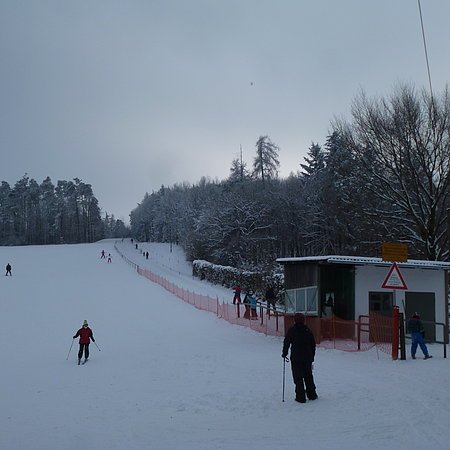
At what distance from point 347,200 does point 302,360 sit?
2747cm

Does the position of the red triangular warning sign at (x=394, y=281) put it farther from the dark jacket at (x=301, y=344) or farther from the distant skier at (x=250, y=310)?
the distant skier at (x=250, y=310)

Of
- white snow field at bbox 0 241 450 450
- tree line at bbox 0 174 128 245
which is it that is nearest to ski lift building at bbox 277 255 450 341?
white snow field at bbox 0 241 450 450

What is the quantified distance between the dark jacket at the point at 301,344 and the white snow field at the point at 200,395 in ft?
2.60

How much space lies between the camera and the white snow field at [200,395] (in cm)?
809

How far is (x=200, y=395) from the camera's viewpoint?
11.5 meters

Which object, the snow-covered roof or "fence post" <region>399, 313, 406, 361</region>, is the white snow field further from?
the snow-covered roof

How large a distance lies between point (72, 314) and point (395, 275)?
2111 cm

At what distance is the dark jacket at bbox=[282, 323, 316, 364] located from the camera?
10258mm

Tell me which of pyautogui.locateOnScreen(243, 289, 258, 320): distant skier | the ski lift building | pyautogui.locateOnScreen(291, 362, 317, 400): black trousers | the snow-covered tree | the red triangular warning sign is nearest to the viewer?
pyautogui.locateOnScreen(291, 362, 317, 400): black trousers

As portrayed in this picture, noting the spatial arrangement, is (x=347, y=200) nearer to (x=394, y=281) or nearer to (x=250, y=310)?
(x=250, y=310)

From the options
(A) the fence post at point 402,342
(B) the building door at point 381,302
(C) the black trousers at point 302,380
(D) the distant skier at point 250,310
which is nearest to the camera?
(C) the black trousers at point 302,380

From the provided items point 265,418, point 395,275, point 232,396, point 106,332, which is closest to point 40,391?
point 232,396

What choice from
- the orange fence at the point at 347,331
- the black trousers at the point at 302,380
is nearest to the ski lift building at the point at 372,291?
the orange fence at the point at 347,331

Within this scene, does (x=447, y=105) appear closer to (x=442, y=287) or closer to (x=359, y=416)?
(x=442, y=287)
